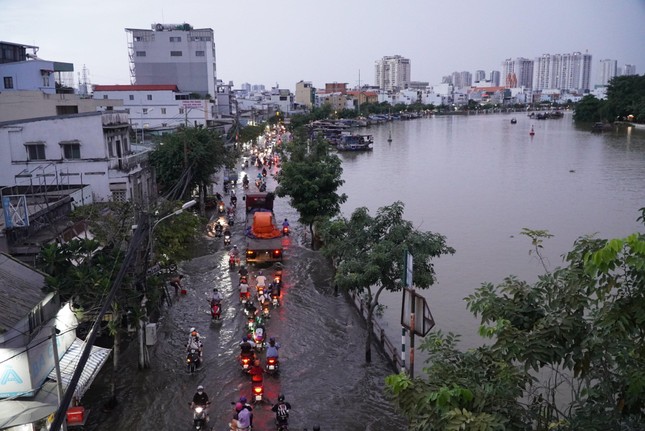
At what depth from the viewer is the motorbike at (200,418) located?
458 inches

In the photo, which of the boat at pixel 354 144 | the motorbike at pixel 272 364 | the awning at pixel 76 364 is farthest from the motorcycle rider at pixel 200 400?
the boat at pixel 354 144

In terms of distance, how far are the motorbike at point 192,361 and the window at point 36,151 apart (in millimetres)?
15634

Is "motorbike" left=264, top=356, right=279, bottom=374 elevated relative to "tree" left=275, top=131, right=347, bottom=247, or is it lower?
lower

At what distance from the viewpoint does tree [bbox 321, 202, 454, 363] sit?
45.2ft

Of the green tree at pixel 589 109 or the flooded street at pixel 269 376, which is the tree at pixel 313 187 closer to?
the flooded street at pixel 269 376

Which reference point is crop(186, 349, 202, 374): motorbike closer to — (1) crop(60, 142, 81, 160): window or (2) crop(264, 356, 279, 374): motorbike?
(2) crop(264, 356, 279, 374): motorbike

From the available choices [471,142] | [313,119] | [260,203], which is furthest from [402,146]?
[260,203]

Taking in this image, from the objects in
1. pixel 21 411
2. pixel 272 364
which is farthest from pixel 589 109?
pixel 21 411

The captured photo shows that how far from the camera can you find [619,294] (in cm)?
582

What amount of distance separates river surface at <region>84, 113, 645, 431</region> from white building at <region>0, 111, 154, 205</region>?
5492 mm

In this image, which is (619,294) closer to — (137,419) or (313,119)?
(137,419)

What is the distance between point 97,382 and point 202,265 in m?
10.7

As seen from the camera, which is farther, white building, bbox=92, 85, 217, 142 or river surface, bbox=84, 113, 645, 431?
white building, bbox=92, 85, 217, 142

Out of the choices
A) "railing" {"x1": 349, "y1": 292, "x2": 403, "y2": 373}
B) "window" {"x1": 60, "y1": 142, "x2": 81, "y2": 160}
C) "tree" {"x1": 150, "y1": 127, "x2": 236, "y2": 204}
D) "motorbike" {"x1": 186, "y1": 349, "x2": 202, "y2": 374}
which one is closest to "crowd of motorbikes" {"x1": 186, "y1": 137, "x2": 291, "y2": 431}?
"motorbike" {"x1": 186, "y1": 349, "x2": 202, "y2": 374}
